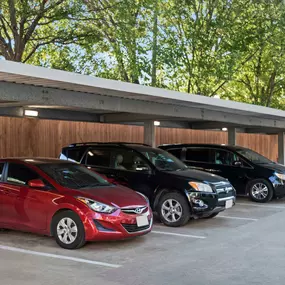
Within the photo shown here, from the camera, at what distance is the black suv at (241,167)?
12.7m

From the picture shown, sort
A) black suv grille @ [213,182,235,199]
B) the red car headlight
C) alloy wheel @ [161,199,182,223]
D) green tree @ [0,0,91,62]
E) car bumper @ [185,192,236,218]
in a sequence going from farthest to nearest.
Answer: green tree @ [0,0,91,62]
black suv grille @ [213,182,235,199]
alloy wheel @ [161,199,182,223]
car bumper @ [185,192,236,218]
the red car headlight

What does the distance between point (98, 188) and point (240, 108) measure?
25.2 ft

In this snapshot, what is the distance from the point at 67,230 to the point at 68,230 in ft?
0.06

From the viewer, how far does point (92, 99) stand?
36.2 ft

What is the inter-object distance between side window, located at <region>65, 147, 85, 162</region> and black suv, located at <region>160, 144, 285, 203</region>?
366cm

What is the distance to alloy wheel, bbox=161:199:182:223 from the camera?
9.23m

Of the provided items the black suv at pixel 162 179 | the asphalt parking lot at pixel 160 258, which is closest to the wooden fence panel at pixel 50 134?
the black suv at pixel 162 179

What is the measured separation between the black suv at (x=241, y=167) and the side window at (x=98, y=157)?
3588mm

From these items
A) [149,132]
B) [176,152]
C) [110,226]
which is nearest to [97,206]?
[110,226]

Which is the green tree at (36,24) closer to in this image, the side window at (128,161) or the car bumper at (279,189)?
the side window at (128,161)

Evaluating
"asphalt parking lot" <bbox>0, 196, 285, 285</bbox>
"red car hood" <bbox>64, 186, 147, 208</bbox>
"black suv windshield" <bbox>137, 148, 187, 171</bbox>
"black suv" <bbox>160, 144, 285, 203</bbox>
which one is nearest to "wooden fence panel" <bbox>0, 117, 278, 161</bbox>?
"black suv" <bbox>160, 144, 285, 203</bbox>

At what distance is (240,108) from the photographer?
14.2 meters

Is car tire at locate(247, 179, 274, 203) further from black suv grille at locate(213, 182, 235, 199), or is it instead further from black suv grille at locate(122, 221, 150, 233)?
black suv grille at locate(122, 221, 150, 233)

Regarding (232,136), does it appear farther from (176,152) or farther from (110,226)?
(110,226)
